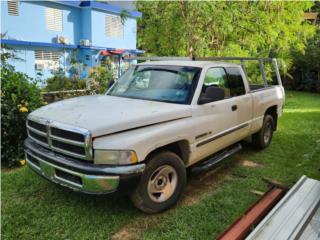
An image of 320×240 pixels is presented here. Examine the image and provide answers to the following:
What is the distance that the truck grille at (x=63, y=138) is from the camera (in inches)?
124

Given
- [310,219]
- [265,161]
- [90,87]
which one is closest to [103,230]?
[310,219]

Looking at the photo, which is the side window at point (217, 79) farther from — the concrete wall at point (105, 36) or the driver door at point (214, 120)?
the concrete wall at point (105, 36)

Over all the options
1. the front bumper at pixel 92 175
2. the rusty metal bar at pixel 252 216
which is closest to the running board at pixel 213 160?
the rusty metal bar at pixel 252 216

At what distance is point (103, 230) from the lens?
134 inches

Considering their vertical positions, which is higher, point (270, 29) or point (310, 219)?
point (270, 29)

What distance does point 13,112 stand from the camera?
17.0ft

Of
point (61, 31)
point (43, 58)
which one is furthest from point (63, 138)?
point (61, 31)

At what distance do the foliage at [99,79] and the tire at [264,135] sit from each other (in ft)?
12.9

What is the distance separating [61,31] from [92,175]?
18.6 m

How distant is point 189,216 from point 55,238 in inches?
61.2

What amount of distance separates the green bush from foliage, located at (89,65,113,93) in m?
2.48

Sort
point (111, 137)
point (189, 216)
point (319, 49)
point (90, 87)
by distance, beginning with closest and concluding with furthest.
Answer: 1. point (111, 137)
2. point (189, 216)
3. point (90, 87)
4. point (319, 49)

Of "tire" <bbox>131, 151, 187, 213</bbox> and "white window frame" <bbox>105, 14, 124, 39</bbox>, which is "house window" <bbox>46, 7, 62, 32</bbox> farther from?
"tire" <bbox>131, 151, 187, 213</bbox>

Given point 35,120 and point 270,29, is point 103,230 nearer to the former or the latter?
point 35,120
